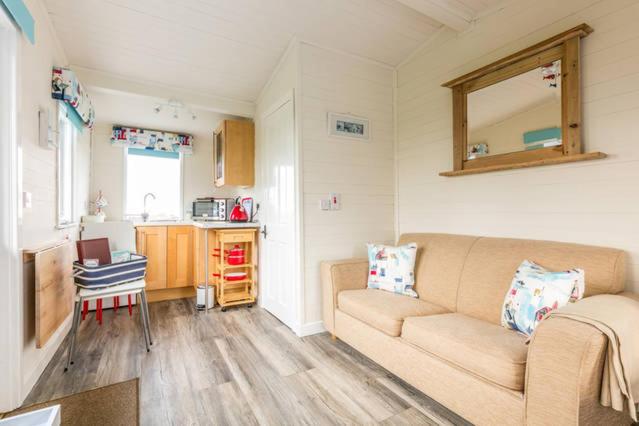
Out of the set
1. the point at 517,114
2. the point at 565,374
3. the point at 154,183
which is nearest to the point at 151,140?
the point at 154,183

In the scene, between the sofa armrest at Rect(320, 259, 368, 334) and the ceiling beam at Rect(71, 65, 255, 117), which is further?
the ceiling beam at Rect(71, 65, 255, 117)

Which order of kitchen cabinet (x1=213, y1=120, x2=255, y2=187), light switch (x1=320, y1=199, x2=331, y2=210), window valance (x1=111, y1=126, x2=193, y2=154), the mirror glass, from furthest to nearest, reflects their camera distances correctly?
1. window valance (x1=111, y1=126, x2=193, y2=154)
2. kitchen cabinet (x1=213, y1=120, x2=255, y2=187)
3. light switch (x1=320, y1=199, x2=331, y2=210)
4. the mirror glass

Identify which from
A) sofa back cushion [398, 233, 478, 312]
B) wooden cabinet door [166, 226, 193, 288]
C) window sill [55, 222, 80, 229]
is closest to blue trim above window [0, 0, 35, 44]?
window sill [55, 222, 80, 229]

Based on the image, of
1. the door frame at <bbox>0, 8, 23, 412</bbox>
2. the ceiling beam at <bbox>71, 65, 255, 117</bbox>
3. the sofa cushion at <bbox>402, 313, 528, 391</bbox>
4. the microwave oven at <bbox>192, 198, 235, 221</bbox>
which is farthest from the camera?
the microwave oven at <bbox>192, 198, 235, 221</bbox>

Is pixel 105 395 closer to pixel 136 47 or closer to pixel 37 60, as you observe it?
pixel 37 60

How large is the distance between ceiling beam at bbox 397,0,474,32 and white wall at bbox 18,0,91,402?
2.44 meters

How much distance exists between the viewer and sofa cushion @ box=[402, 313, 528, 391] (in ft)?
4.43

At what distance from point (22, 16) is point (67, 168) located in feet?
5.70

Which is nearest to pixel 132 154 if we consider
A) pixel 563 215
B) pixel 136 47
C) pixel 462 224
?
pixel 136 47

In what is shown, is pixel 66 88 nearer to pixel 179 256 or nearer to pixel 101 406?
pixel 179 256

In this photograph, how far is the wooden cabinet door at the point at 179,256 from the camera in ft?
12.5

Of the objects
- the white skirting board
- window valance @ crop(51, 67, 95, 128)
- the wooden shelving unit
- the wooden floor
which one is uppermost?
window valance @ crop(51, 67, 95, 128)

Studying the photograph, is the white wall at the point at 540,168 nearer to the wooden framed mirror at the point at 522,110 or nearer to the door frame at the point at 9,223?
the wooden framed mirror at the point at 522,110

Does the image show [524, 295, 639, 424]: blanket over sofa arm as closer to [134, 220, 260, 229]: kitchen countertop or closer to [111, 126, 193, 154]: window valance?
[134, 220, 260, 229]: kitchen countertop
